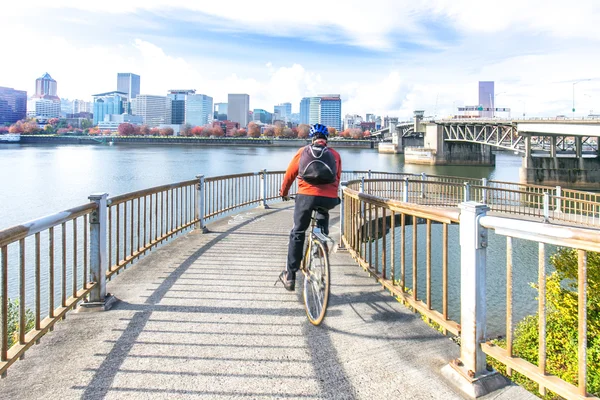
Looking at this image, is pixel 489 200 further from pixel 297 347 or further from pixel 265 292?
pixel 297 347

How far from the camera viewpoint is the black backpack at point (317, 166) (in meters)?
4.43

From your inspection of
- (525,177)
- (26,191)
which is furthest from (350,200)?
(525,177)

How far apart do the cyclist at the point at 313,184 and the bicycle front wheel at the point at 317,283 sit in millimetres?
236

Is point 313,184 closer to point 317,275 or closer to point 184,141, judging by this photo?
point 317,275

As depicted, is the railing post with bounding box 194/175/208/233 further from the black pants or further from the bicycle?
the bicycle

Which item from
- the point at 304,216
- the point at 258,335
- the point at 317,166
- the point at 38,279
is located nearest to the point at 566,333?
the point at 304,216

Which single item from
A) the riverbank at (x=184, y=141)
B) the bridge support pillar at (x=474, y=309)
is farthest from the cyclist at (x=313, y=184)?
the riverbank at (x=184, y=141)

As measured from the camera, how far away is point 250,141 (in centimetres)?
17438

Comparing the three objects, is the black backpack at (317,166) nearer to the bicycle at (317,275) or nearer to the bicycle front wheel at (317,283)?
the bicycle at (317,275)

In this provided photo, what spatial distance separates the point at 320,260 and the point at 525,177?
57.0 metres

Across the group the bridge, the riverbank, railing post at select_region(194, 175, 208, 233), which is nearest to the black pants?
Answer: the bridge

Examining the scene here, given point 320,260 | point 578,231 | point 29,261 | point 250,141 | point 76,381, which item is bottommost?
point 29,261

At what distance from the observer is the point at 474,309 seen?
3.12 meters

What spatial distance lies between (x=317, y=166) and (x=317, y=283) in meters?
1.18
